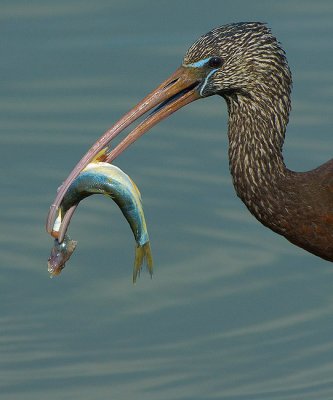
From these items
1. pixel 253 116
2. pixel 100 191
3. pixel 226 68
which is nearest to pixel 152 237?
pixel 253 116

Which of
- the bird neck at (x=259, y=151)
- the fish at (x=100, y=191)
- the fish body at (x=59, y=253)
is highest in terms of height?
the bird neck at (x=259, y=151)

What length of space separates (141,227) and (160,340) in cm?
196

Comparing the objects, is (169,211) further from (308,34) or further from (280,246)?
(308,34)

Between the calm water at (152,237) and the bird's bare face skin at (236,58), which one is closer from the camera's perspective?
the bird's bare face skin at (236,58)

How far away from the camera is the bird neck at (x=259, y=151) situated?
403 inches

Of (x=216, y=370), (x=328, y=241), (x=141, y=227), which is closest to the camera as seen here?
(x=141, y=227)

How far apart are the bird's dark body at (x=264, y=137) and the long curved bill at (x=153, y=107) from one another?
0.32 feet

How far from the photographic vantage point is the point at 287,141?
13289 mm

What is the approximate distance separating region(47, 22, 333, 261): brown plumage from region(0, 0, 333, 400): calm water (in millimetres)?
1299

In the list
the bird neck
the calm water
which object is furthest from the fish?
the calm water

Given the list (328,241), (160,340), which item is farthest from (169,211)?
(328,241)

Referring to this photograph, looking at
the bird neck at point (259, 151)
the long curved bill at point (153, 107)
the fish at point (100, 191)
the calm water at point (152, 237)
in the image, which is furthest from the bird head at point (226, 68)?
the calm water at point (152, 237)

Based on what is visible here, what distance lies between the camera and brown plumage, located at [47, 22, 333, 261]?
1015 centimetres

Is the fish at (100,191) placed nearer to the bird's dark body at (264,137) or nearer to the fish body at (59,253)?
the fish body at (59,253)
